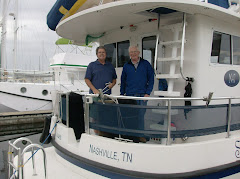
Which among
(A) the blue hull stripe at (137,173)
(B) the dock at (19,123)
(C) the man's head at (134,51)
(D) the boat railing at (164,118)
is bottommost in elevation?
(B) the dock at (19,123)

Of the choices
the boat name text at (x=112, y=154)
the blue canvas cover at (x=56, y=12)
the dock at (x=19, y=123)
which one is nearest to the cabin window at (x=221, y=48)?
the boat name text at (x=112, y=154)

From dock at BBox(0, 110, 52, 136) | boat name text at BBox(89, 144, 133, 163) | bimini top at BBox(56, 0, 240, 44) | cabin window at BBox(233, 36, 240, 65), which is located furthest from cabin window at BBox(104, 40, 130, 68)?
dock at BBox(0, 110, 52, 136)

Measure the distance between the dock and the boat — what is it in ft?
23.8

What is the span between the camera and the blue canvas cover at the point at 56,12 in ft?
14.6

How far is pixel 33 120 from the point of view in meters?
11.4

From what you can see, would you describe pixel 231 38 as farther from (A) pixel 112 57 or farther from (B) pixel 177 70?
(A) pixel 112 57

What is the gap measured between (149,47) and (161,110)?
6.64 feet

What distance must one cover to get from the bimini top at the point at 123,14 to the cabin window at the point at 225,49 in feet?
1.07

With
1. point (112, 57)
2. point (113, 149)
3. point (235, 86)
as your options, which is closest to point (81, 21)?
point (112, 57)

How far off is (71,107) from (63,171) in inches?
38.6

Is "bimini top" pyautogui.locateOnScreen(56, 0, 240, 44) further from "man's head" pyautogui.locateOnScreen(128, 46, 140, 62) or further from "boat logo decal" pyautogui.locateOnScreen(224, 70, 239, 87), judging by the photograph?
"boat logo decal" pyautogui.locateOnScreen(224, 70, 239, 87)

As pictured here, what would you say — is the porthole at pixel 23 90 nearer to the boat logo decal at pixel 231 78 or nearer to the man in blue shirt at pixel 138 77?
the man in blue shirt at pixel 138 77

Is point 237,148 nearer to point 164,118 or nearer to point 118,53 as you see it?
point 164,118

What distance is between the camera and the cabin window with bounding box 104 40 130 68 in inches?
196
